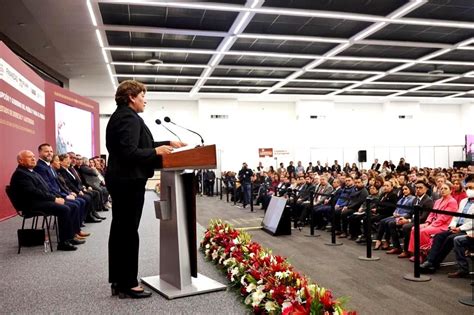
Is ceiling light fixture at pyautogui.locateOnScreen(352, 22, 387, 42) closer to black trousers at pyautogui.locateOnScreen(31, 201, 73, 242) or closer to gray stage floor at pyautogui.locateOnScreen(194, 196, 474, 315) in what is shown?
gray stage floor at pyautogui.locateOnScreen(194, 196, 474, 315)

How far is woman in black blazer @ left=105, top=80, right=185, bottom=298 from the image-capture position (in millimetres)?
3012

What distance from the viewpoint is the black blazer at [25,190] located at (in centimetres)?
521

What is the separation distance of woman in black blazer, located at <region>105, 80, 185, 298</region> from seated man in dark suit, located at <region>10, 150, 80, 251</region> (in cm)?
241

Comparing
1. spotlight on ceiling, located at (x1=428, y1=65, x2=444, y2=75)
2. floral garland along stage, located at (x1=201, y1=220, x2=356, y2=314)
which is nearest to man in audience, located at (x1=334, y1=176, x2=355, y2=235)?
floral garland along stage, located at (x1=201, y1=220, x2=356, y2=314)

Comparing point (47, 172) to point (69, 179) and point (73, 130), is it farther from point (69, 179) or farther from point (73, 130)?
point (73, 130)

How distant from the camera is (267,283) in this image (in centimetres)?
306

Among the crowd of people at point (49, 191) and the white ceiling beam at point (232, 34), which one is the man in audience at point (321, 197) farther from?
the crowd of people at point (49, 191)

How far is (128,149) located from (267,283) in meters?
1.38

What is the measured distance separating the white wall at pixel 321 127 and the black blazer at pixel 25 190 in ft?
55.6

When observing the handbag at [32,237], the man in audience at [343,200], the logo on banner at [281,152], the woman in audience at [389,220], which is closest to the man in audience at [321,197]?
the man in audience at [343,200]

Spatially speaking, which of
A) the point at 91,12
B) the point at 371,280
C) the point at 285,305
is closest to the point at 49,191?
the point at 285,305

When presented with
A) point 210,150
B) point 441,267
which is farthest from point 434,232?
point 210,150

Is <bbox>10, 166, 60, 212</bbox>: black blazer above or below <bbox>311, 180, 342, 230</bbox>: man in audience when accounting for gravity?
above

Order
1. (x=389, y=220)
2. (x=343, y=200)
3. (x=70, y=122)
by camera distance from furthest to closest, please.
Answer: (x=70, y=122) → (x=343, y=200) → (x=389, y=220)
